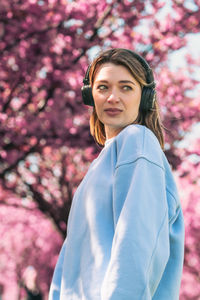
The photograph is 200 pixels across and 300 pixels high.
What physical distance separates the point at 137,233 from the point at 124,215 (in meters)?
0.07

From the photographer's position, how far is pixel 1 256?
2641 cm

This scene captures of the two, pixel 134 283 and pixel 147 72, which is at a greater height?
pixel 147 72

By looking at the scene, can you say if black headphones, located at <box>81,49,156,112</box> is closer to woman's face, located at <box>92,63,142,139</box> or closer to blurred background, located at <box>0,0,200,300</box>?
woman's face, located at <box>92,63,142,139</box>

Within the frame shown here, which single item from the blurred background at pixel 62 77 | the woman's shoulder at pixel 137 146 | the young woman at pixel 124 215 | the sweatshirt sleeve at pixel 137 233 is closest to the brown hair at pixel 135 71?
the young woman at pixel 124 215

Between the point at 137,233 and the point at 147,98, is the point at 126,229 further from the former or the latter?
the point at 147,98

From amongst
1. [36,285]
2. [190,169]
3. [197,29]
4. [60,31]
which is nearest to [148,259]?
[60,31]

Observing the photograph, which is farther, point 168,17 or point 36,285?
point 36,285

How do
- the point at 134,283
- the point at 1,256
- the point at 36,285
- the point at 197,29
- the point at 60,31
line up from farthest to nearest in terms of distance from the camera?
the point at 1,256 → the point at 36,285 → the point at 197,29 → the point at 60,31 → the point at 134,283

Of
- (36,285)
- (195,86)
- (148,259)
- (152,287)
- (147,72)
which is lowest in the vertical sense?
(36,285)

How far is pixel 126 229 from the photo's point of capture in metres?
1.33

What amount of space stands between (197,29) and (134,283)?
21.0 feet

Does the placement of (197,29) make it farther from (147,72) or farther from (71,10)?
(147,72)

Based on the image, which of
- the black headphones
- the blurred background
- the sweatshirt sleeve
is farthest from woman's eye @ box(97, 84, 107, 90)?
the blurred background

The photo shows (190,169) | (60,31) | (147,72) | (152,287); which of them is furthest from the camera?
(190,169)
